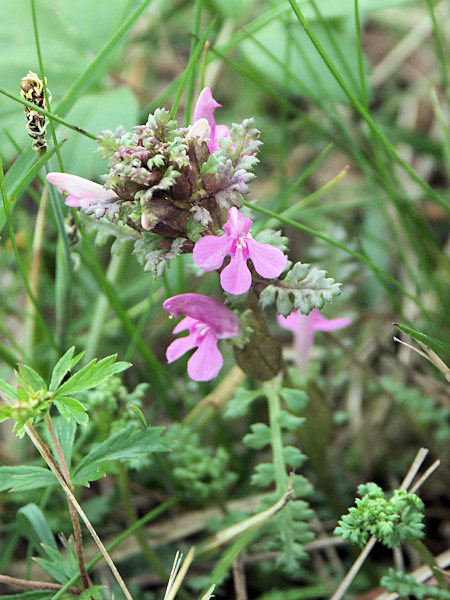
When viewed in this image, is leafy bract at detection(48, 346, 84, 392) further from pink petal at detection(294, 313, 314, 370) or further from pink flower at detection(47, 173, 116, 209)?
pink petal at detection(294, 313, 314, 370)

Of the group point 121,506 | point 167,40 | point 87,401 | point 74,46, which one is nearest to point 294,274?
point 87,401

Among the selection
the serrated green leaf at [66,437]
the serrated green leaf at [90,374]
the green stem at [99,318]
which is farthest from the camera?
the green stem at [99,318]

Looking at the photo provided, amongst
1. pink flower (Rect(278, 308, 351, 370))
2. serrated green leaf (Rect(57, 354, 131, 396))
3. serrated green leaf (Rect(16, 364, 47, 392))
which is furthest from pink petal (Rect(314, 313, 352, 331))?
serrated green leaf (Rect(16, 364, 47, 392))

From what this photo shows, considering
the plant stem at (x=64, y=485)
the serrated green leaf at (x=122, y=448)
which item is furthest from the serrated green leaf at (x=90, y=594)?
the serrated green leaf at (x=122, y=448)

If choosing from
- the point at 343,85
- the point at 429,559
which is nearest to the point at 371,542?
the point at 429,559

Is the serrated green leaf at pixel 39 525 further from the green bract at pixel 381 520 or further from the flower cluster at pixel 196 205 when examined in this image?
the green bract at pixel 381 520

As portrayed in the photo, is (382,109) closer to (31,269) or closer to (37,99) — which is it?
(31,269)

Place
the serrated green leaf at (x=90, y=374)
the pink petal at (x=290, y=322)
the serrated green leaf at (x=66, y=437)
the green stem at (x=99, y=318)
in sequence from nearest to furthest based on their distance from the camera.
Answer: the serrated green leaf at (x=90, y=374) → the serrated green leaf at (x=66, y=437) → the pink petal at (x=290, y=322) → the green stem at (x=99, y=318)
